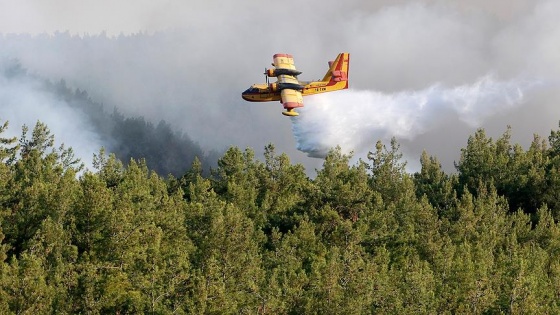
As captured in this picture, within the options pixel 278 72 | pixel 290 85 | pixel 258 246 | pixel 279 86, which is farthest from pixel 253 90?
pixel 258 246

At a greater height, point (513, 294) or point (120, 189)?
point (120, 189)

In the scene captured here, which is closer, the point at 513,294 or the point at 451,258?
the point at 513,294

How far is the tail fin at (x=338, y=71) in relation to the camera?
105438 millimetres

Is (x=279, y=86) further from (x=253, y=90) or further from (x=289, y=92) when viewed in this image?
(x=253, y=90)

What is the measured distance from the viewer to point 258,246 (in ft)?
283

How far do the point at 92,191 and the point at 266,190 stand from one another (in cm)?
3842

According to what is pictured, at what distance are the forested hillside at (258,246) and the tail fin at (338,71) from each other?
10.2 m

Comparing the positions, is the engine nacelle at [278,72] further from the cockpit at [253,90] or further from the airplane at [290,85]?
the cockpit at [253,90]

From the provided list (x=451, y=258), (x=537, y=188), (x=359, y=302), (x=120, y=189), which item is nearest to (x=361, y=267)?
(x=359, y=302)

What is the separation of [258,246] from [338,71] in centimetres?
2685

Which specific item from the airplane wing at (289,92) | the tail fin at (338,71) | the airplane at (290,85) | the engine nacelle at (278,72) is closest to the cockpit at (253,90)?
the airplane at (290,85)

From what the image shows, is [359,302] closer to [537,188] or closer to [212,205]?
[212,205]

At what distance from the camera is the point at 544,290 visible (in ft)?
233

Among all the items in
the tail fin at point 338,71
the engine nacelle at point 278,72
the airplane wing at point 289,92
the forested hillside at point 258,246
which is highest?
the tail fin at point 338,71
